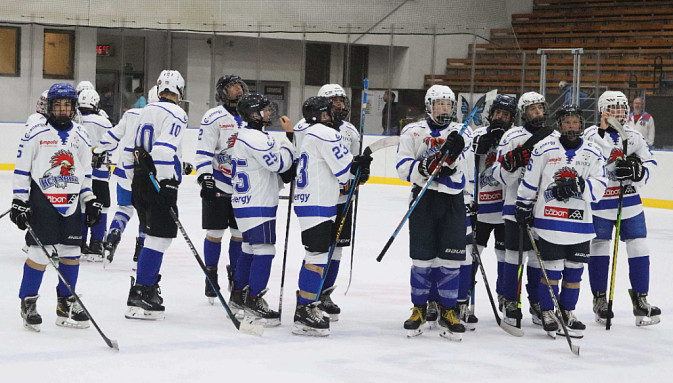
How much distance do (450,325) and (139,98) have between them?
35.5 feet

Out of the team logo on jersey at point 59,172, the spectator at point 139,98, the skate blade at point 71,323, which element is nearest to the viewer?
the team logo on jersey at point 59,172

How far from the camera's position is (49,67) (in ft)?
49.6

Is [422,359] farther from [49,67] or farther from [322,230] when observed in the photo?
[49,67]

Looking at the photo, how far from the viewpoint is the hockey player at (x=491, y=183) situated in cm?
480

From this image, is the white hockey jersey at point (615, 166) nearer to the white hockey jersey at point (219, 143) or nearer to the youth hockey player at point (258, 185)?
the youth hockey player at point (258, 185)

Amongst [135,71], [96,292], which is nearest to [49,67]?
[135,71]

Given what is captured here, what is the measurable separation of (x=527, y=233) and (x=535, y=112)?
66 centimetres

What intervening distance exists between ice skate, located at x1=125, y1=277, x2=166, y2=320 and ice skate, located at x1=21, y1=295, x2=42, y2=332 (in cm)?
49

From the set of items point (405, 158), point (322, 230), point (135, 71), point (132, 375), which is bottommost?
point (132, 375)

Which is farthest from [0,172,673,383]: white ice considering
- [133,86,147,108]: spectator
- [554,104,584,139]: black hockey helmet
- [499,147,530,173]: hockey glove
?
[133,86,147,108]: spectator

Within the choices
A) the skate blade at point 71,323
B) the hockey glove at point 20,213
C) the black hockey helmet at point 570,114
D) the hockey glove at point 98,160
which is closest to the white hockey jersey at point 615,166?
the black hockey helmet at point 570,114

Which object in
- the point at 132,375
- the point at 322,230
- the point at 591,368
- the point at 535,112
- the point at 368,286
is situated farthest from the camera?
the point at 368,286

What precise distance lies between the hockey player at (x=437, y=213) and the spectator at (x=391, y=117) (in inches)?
353

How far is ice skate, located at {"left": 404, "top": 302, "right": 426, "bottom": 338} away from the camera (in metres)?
4.41
